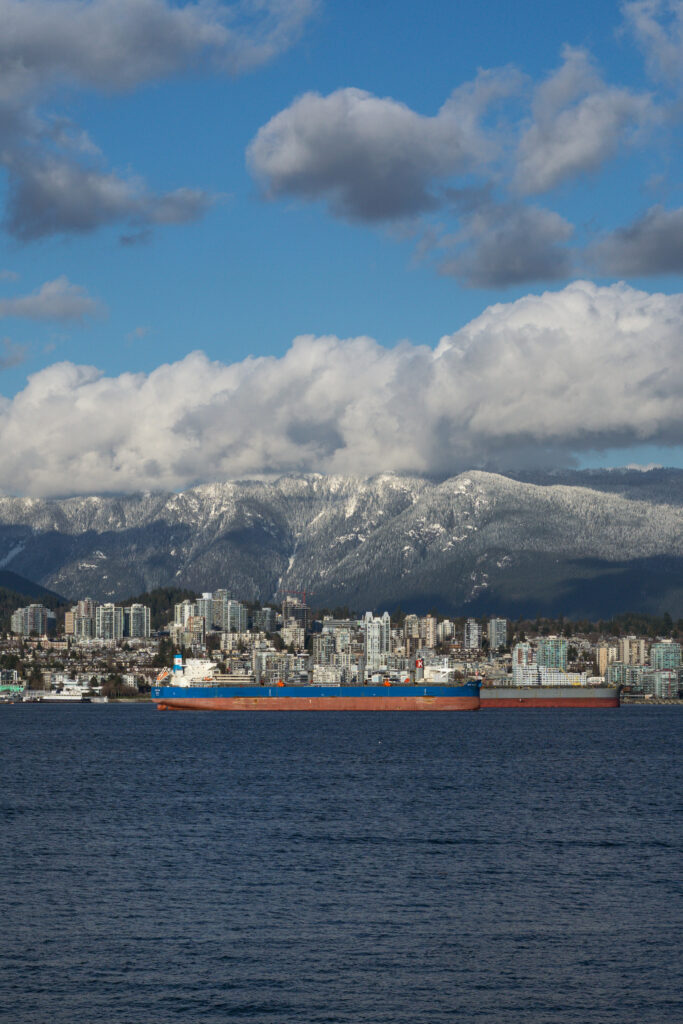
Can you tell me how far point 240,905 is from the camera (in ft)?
153

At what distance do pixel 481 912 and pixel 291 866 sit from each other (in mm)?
12226

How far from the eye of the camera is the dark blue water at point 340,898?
1371 inches

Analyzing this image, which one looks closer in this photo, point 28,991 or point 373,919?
point 28,991

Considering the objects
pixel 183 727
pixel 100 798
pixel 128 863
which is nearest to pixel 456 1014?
pixel 128 863

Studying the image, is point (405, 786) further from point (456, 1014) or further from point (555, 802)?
point (456, 1014)

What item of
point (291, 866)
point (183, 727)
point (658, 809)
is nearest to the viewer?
point (291, 866)

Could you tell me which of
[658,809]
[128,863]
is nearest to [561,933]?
[128,863]

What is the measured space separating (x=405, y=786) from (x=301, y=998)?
57647 mm

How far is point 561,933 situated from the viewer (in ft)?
138

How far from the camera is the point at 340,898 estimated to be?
48.1m

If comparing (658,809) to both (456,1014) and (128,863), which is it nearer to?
(128,863)

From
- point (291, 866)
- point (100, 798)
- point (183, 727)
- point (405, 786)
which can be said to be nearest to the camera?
point (291, 866)

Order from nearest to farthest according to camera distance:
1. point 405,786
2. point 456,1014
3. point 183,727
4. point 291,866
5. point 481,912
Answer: point 456,1014 → point 481,912 → point 291,866 → point 405,786 → point 183,727

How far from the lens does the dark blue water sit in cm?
3481
